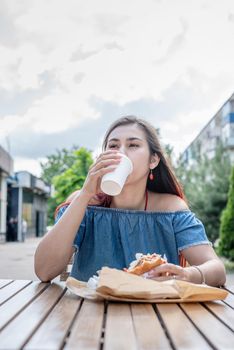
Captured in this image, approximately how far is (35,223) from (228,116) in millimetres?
14361

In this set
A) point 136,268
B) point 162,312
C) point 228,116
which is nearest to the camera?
point 162,312

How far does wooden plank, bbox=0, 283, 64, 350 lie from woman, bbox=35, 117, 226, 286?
12.8 inches

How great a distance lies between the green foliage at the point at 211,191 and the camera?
42.1 ft

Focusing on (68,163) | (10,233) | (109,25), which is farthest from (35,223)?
(109,25)

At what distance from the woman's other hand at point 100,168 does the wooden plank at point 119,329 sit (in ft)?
1.82

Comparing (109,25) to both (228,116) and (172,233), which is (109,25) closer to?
(172,233)

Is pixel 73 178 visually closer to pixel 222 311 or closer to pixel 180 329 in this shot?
pixel 222 311

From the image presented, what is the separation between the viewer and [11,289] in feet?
5.25

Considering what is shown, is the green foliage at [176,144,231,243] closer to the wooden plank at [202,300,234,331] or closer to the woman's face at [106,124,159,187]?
the woman's face at [106,124,159,187]

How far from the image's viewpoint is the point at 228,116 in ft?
99.6

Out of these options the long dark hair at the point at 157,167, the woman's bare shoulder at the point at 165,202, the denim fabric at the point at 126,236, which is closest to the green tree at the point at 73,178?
the long dark hair at the point at 157,167

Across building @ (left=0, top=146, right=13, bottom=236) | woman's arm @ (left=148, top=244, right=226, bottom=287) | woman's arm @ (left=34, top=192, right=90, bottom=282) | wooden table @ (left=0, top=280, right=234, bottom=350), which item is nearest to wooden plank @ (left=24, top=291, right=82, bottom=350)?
wooden table @ (left=0, top=280, right=234, bottom=350)

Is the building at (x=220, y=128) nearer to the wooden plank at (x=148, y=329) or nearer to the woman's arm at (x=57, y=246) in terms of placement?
the woman's arm at (x=57, y=246)

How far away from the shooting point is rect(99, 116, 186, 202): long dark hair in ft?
7.54
